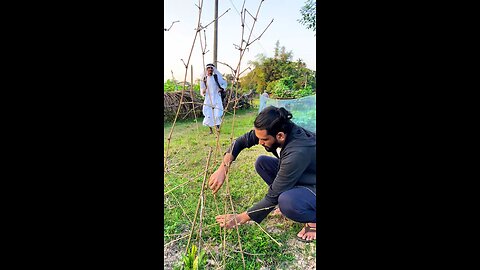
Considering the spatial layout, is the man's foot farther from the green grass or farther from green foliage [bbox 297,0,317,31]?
green foliage [bbox 297,0,317,31]

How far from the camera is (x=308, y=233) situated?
174 centimetres

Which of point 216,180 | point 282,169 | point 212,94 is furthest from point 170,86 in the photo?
point 282,169

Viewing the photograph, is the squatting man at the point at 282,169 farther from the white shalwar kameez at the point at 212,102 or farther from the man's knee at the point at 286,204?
the white shalwar kameez at the point at 212,102

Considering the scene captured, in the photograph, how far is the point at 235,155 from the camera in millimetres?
1765

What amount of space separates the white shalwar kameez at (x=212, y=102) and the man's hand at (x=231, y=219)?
478 mm

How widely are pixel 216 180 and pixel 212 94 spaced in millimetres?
445

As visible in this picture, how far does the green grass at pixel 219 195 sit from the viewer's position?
1719 mm

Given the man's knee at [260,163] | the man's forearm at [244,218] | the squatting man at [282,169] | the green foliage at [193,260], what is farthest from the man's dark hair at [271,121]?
the green foliage at [193,260]

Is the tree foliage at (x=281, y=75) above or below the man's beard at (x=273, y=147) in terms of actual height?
above
